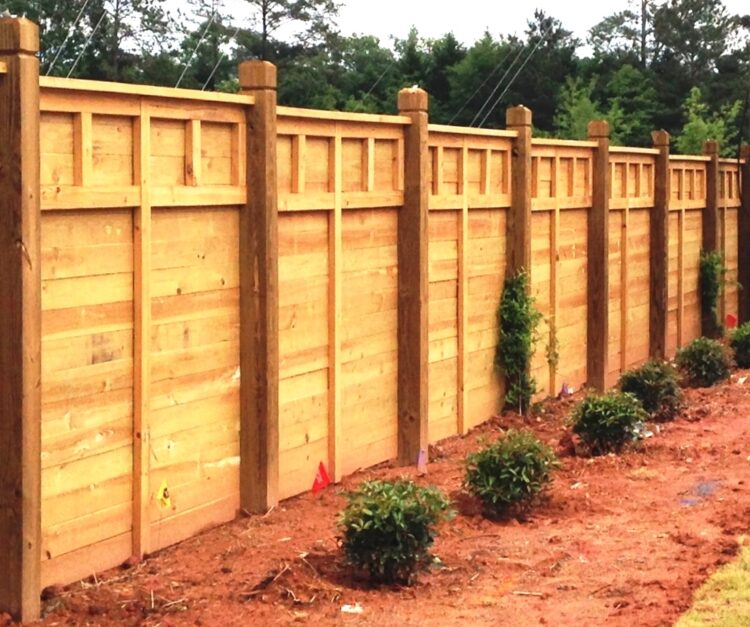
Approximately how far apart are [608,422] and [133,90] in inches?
199

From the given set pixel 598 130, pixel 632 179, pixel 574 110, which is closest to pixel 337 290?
pixel 598 130

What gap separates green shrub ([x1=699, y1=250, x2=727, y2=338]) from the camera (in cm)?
1908

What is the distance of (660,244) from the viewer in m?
16.9

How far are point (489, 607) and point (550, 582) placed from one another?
1.94ft

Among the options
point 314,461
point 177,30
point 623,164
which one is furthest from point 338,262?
point 177,30

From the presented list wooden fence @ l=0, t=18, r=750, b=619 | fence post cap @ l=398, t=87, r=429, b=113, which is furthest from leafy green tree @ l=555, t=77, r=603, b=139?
fence post cap @ l=398, t=87, r=429, b=113

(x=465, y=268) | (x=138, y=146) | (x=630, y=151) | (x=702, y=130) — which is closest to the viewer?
(x=138, y=146)

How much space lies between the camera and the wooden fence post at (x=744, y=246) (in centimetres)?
2088

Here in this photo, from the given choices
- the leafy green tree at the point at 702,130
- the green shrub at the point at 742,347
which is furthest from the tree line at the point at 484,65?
the green shrub at the point at 742,347

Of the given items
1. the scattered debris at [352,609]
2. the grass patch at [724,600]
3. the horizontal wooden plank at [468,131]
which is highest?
the horizontal wooden plank at [468,131]

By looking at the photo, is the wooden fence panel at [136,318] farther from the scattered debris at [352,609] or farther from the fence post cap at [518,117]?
the fence post cap at [518,117]

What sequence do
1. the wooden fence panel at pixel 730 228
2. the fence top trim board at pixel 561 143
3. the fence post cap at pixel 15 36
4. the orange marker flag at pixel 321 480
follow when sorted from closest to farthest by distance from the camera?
the fence post cap at pixel 15 36, the orange marker flag at pixel 321 480, the fence top trim board at pixel 561 143, the wooden fence panel at pixel 730 228

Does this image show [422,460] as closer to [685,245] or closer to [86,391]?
[86,391]

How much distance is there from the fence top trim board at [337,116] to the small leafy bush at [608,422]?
2647 mm
